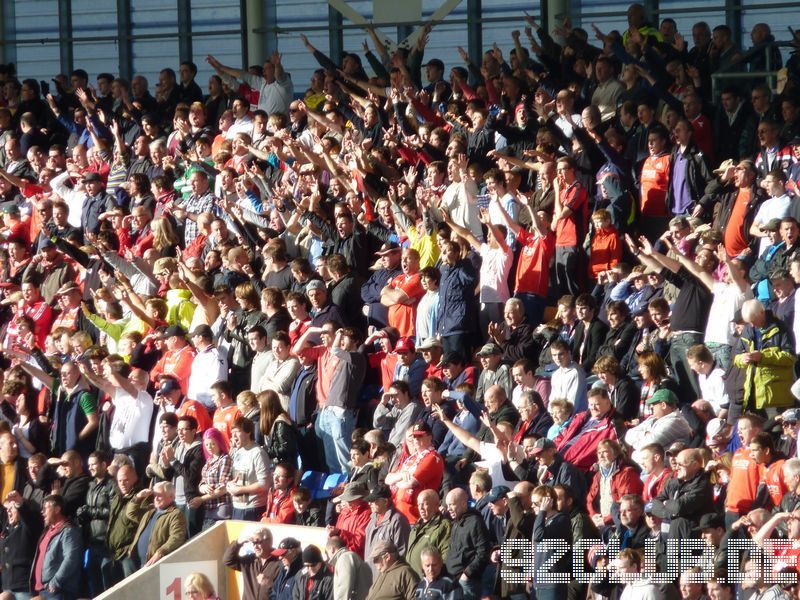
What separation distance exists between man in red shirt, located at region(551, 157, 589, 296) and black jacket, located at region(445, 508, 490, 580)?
371cm

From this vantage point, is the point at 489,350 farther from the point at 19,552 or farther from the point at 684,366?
the point at 19,552

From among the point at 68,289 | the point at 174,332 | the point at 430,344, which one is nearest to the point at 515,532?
the point at 430,344

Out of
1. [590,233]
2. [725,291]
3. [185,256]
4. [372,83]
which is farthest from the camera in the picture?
[372,83]

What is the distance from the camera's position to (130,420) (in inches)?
587

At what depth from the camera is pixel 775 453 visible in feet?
37.1

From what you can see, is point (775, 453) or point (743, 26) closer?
point (775, 453)

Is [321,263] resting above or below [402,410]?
above

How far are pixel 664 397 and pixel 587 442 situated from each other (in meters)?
0.69

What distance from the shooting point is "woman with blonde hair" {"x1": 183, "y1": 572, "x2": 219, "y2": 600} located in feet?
39.2

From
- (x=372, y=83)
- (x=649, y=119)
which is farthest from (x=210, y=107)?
(x=649, y=119)

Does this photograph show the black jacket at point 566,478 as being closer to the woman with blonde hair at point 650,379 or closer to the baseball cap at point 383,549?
the woman with blonde hair at point 650,379

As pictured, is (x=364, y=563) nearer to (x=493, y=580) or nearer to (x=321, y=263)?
(x=493, y=580)

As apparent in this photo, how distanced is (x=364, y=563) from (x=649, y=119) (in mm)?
6021

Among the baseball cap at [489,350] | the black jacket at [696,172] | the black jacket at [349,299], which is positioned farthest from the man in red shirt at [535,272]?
the black jacket at [349,299]
